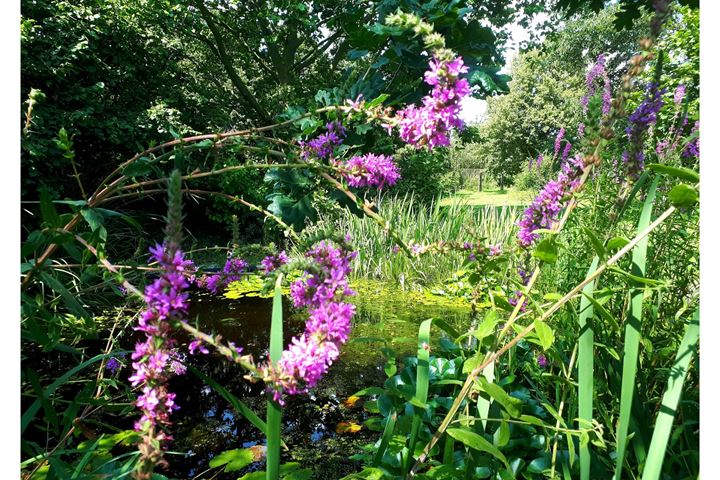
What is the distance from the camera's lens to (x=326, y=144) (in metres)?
1.26

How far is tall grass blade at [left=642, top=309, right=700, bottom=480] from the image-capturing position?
888 mm

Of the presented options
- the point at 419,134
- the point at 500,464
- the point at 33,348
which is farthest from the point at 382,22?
the point at 33,348

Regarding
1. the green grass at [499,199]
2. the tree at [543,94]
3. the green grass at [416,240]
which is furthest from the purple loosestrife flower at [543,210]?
the tree at [543,94]

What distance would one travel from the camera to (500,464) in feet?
4.48

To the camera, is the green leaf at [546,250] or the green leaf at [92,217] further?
the green leaf at [92,217]

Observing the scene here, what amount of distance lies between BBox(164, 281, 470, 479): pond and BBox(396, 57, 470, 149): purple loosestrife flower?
621mm

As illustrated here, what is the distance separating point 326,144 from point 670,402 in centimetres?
99

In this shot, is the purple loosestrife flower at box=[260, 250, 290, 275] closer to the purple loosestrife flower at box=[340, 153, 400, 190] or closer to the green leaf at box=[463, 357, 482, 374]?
the purple loosestrife flower at box=[340, 153, 400, 190]

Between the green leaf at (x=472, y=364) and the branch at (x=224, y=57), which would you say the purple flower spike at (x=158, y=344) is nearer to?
the green leaf at (x=472, y=364)

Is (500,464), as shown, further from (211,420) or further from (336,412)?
(211,420)

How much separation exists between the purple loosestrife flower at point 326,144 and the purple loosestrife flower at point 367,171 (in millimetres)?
104

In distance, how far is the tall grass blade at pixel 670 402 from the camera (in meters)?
0.89

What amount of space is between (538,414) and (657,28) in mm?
1267

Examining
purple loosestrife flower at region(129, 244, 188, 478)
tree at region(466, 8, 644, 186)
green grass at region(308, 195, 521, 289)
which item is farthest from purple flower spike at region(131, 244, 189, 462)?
tree at region(466, 8, 644, 186)
